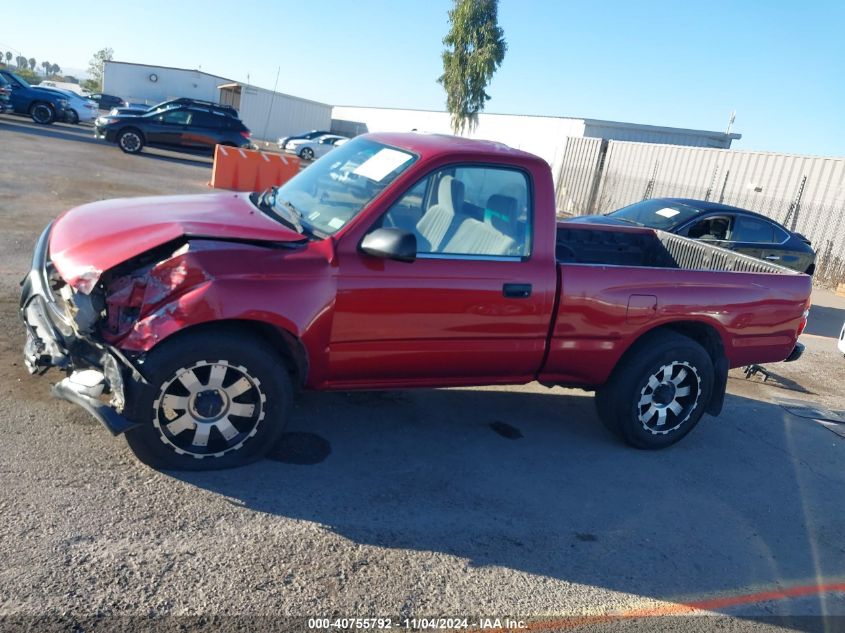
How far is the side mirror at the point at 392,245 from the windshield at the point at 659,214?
24.4 feet

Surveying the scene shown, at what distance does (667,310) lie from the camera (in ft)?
16.7

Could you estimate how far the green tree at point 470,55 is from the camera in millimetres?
34531

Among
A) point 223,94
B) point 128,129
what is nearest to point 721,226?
point 128,129

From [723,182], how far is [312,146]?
20.9 metres

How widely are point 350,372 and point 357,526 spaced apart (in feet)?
3.09

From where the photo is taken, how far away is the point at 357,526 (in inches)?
149

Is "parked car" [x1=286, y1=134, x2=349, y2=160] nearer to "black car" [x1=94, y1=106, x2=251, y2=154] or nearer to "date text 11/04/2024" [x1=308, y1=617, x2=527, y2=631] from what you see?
"black car" [x1=94, y1=106, x2=251, y2=154]

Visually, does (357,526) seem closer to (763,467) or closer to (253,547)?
(253,547)

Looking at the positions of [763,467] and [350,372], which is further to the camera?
[763,467]

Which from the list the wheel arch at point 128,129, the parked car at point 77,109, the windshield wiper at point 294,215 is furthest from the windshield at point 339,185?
the parked car at point 77,109

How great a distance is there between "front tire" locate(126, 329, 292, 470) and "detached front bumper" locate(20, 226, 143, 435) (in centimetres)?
11

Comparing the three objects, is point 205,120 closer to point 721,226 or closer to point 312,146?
point 312,146

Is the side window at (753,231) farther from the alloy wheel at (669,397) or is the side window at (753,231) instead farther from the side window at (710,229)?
the alloy wheel at (669,397)

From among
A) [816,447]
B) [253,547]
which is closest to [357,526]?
[253,547]
